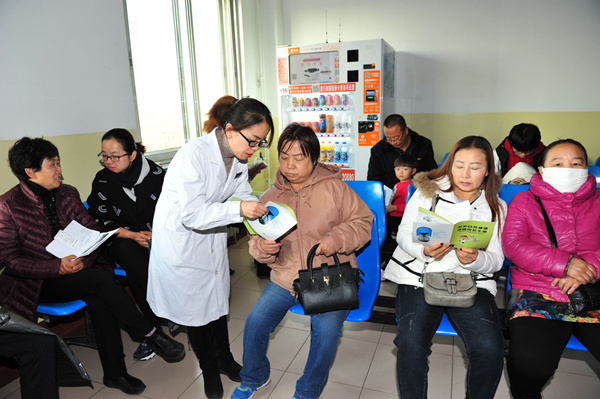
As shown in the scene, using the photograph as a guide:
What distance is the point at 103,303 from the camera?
2.37m

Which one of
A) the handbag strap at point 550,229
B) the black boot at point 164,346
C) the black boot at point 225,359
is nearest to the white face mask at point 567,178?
the handbag strap at point 550,229

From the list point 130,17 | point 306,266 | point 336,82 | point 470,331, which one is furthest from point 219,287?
point 336,82

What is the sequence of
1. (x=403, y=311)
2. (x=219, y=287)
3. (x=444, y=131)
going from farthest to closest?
(x=444, y=131) < (x=219, y=287) < (x=403, y=311)

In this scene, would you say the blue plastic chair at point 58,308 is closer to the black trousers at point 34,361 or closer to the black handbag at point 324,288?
the black trousers at point 34,361

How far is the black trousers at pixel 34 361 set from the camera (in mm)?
1941

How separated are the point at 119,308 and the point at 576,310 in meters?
2.42

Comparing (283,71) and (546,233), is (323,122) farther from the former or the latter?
(546,233)

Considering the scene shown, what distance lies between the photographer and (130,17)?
3891 mm

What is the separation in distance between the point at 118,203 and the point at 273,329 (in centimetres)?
145

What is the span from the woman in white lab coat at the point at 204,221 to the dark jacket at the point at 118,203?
76cm

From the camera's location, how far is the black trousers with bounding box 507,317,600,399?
1.79 m

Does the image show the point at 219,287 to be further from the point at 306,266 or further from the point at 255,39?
the point at 255,39

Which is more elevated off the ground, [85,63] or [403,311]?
[85,63]

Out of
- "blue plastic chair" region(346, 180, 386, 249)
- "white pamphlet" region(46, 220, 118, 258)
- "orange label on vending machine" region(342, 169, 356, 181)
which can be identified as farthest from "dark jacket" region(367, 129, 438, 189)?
"white pamphlet" region(46, 220, 118, 258)
